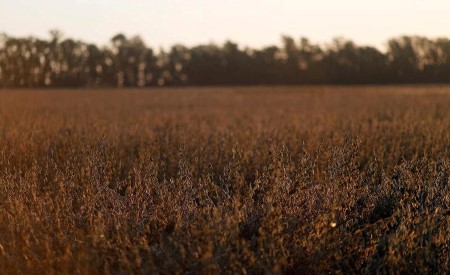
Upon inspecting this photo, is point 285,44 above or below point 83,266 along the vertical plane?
above

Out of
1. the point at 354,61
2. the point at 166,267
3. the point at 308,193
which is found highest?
the point at 354,61

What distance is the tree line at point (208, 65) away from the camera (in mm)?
78938

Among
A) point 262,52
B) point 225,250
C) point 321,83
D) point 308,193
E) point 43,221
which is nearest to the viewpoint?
point 225,250

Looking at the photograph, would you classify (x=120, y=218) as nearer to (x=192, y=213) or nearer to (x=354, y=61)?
(x=192, y=213)

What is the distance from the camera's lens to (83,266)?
3.07 m

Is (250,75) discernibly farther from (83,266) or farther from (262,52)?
(83,266)

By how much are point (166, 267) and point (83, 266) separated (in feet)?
1.78

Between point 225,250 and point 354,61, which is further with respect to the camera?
point 354,61

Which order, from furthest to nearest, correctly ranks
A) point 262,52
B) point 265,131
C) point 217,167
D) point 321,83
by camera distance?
point 262,52, point 321,83, point 265,131, point 217,167

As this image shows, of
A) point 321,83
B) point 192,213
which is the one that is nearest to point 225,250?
point 192,213

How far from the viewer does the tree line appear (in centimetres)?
7894

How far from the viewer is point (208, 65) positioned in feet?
268

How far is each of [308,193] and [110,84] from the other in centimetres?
8014

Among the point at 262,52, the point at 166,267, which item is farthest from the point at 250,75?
the point at 166,267
